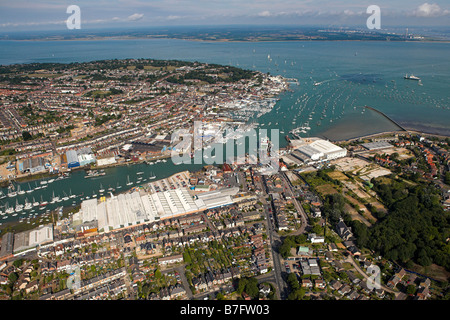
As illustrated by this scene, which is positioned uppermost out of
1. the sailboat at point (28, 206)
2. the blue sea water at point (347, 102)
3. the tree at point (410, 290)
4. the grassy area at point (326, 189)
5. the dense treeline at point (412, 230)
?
the blue sea water at point (347, 102)

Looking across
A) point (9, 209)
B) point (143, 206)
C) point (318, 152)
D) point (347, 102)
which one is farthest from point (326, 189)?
point (347, 102)

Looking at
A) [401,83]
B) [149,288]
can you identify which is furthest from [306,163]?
[401,83]

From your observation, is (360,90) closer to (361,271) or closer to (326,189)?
(326,189)

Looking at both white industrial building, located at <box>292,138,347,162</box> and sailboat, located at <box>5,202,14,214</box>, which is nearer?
sailboat, located at <box>5,202,14,214</box>

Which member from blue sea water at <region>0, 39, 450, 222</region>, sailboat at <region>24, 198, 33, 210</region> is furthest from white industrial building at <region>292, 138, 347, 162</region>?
sailboat at <region>24, 198, 33, 210</region>

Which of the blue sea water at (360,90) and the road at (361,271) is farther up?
the blue sea water at (360,90)

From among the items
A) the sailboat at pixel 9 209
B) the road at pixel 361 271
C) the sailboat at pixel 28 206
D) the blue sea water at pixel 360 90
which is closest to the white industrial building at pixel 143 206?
the sailboat at pixel 28 206

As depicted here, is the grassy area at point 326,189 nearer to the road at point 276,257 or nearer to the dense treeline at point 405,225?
the dense treeline at point 405,225

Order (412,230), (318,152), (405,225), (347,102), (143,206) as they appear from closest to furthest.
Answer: (412,230)
(405,225)
(143,206)
(318,152)
(347,102)

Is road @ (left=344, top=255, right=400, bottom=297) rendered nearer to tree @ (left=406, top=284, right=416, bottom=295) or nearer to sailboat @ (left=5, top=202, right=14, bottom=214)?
tree @ (left=406, top=284, right=416, bottom=295)

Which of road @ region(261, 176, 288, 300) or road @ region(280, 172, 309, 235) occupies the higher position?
road @ region(280, 172, 309, 235)
